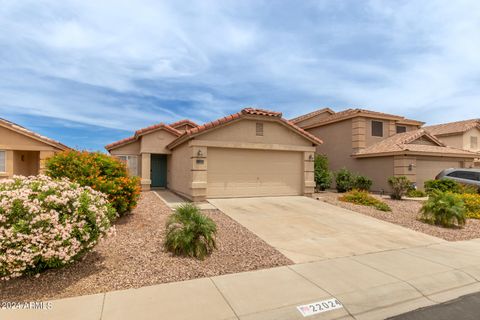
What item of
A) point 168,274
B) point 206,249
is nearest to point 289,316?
point 168,274

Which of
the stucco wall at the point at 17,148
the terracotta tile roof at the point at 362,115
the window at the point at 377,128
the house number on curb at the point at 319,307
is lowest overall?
the house number on curb at the point at 319,307

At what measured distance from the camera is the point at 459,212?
9.70 metres

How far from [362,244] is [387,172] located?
12933mm

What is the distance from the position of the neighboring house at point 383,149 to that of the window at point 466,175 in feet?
5.79

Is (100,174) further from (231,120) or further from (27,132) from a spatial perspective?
(27,132)

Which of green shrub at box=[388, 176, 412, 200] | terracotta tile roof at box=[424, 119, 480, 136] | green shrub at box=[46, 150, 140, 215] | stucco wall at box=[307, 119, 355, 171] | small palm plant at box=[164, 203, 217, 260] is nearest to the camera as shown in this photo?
small palm plant at box=[164, 203, 217, 260]

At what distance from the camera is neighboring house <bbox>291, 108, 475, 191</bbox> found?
17906 millimetres

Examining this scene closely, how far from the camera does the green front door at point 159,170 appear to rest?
18562mm

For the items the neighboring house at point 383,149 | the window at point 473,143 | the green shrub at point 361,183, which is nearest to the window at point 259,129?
the green shrub at point 361,183

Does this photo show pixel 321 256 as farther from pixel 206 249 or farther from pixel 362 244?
pixel 206 249

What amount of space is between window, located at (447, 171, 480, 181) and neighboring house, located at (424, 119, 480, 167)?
1104cm

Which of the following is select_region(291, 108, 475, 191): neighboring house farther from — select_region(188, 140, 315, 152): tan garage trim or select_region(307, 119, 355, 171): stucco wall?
select_region(188, 140, 315, 152): tan garage trim

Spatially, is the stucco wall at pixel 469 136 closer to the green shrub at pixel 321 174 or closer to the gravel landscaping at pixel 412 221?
the green shrub at pixel 321 174

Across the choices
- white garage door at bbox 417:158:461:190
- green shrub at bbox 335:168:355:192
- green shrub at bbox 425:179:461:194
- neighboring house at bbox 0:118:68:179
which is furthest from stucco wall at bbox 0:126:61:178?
white garage door at bbox 417:158:461:190
